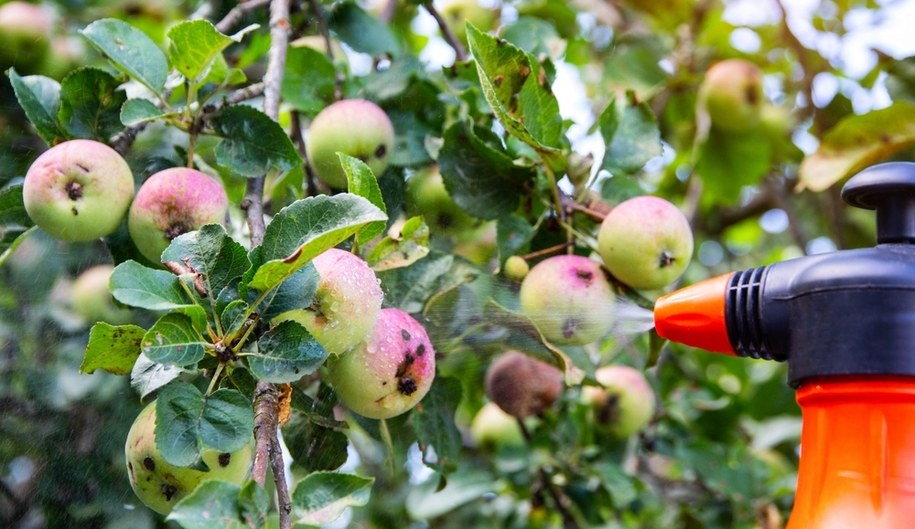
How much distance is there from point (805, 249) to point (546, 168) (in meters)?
0.86

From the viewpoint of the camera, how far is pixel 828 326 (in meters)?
0.61

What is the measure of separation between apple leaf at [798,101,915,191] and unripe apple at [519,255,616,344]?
533mm

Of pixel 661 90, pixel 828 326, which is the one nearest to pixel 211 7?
pixel 661 90

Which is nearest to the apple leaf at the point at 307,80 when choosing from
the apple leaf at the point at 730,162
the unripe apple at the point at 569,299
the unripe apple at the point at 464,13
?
the unripe apple at the point at 569,299

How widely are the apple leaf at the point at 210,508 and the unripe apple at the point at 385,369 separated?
0.20m

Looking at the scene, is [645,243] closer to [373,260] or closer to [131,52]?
[373,260]

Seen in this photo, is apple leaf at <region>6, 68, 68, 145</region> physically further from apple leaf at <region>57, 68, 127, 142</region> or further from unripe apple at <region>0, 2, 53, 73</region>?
unripe apple at <region>0, 2, 53, 73</region>

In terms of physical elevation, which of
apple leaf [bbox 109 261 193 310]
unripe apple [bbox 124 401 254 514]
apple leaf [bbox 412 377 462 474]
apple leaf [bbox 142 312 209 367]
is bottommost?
apple leaf [bbox 412 377 462 474]

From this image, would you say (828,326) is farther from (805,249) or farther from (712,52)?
(712,52)

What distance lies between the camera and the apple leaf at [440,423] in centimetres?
101

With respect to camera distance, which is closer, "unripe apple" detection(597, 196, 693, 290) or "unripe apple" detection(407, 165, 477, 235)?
"unripe apple" detection(597, 196, 693, 290)

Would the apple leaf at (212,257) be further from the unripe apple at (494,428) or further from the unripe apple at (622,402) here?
the unripe apple at (494,428)

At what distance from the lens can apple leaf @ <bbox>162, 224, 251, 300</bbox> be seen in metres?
0.70

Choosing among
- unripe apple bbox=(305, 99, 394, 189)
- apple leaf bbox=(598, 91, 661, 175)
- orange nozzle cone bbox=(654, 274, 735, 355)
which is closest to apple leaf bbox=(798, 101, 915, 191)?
apple leaf bbox=(598, 91, 661, 175)
